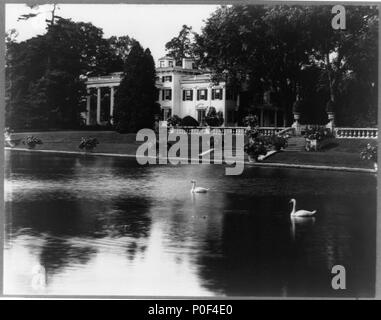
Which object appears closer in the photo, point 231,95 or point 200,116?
point 200,116

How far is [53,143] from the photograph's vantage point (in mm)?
21438

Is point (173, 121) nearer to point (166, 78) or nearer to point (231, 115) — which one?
point (166, 78)

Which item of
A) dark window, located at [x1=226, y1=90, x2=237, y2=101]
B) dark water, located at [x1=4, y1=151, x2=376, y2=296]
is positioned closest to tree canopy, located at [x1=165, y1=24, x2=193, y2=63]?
dark water, located at [x1=4, y1=151, x2=376, y2=296]

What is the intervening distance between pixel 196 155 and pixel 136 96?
13.8 ft

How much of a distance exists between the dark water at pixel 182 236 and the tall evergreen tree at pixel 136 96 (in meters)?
2.27

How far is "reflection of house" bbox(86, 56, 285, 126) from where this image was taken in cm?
2022

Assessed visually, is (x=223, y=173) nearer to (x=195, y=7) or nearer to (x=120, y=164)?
(x=120, y=164)

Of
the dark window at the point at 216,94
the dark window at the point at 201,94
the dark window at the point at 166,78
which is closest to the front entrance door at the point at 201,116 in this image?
the dark window at the point at 201,94

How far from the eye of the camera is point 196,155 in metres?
24.1

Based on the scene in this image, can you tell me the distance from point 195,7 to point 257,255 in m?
5.19

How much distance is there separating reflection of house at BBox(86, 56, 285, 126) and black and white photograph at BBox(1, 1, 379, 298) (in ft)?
0.36

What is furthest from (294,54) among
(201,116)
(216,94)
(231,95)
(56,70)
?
(56,70)

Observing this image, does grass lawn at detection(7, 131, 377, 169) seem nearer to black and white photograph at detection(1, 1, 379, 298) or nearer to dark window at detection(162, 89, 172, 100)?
black and white photograph at detection(1, 1, 379, 298)

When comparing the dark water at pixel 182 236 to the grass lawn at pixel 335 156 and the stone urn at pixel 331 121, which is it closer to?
the grass lawn at pixel 335 156
